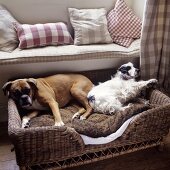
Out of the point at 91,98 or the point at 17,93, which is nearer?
the point at 17,93

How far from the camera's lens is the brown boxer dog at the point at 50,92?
168 cm

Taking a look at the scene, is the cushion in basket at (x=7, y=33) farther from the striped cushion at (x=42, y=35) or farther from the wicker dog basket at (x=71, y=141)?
the wicker dog basket at (x=71, y=141)

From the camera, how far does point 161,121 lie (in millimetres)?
1646

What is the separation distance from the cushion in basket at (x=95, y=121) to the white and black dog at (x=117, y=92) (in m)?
0.08

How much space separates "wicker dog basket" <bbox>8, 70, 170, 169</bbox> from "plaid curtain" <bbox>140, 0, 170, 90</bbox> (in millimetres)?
326

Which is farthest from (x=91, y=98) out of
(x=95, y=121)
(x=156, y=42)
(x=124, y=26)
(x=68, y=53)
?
(x=124, y=26)

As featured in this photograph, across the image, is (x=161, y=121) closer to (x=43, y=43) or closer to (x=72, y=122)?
(x=72, y=122)

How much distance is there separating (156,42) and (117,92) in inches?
22.5

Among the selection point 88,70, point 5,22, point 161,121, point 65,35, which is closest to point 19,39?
point 5,22

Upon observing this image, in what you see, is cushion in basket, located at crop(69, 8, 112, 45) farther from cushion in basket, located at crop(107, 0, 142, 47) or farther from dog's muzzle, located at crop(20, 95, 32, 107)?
dog's muzzle, located at crop(20, 95, 32, 107)

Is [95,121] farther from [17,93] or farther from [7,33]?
[7,33]

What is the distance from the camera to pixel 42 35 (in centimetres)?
210

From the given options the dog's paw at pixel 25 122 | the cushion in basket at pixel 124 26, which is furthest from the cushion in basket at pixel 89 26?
the dog's paw at pixel 25 122

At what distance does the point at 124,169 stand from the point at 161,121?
1.39 ft
